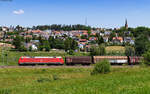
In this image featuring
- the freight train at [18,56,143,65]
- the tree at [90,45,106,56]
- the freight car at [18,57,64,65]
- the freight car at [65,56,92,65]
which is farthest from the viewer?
the tree at [90,45,106,56]

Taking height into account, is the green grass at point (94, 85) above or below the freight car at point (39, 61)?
above

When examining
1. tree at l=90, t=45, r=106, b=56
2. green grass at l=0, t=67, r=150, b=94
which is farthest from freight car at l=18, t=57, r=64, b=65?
green grass at l=0, t=67, r=150, b=94

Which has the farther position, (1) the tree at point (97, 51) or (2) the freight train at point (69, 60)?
(1) the tree at point (97, 51)

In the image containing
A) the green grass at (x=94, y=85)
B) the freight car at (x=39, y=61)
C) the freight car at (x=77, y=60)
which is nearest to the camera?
the green grass at (x=94, y=85)

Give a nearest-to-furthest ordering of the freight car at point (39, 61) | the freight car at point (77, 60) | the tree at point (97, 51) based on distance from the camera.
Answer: the freight car at point (39, 61), the freight car at point (77, 60), the tree at point (97, 51)

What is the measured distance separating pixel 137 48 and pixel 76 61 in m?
33.2

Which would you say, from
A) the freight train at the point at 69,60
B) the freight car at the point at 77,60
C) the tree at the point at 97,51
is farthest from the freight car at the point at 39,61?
the tree at the point at 97,51

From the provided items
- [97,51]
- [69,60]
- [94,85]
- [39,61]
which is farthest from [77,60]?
[94,85]

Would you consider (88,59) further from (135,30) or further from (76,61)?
(135,30)

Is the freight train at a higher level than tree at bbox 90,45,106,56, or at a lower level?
lower

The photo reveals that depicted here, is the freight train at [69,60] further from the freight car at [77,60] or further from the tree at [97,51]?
the tree at [97,51]

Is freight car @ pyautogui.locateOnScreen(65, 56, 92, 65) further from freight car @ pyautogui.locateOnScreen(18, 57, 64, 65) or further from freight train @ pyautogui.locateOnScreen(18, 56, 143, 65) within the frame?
freight car @ pyautogui.locateOnScreen(18, 57, 64, 65)

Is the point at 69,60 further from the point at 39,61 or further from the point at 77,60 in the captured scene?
the point at 39,61

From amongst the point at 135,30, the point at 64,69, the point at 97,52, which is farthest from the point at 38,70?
the point at 135,30
